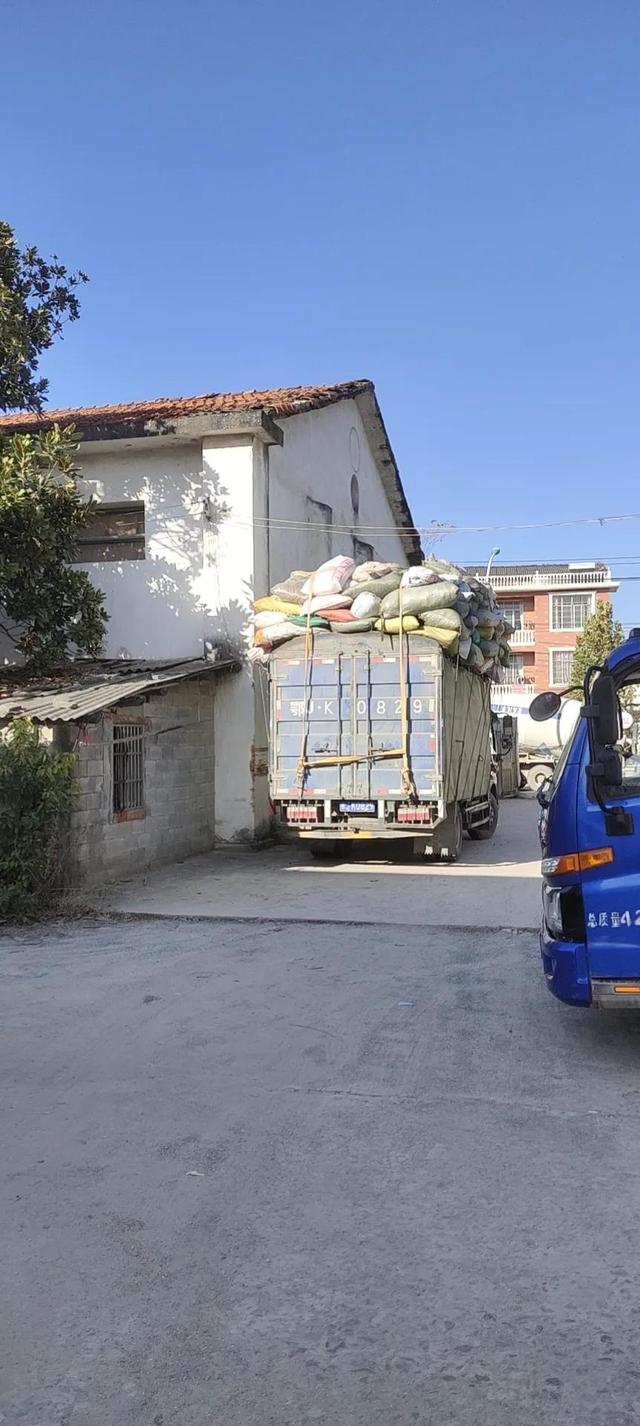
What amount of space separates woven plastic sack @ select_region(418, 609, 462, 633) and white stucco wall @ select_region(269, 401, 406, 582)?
4.00 metres

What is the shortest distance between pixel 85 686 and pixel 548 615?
1617 inches

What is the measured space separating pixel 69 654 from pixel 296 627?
13.3ft

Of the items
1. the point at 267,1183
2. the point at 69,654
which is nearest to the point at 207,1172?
the point at 267,1183

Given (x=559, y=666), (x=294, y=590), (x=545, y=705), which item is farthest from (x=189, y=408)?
(x=559, y=666)

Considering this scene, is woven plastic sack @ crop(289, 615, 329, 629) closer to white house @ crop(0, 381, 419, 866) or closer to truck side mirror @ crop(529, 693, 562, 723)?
white house @ crop(0, 381, 419, 866)

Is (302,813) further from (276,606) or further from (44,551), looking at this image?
(44,551)

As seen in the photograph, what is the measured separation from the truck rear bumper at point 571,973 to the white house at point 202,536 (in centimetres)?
979

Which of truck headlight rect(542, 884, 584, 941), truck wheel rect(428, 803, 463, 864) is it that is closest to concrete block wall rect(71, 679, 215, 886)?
truck wheel rect(428, 803, 463, 864)

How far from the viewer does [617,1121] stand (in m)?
4.50

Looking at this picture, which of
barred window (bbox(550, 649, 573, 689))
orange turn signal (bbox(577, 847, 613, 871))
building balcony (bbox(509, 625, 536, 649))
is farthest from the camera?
building balcony (bbox(509, 625, 536, 649))

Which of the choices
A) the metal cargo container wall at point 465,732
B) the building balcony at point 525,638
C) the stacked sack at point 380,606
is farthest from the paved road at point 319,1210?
the building balcony at point 525,638

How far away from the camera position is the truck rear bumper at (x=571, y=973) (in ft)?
17.0

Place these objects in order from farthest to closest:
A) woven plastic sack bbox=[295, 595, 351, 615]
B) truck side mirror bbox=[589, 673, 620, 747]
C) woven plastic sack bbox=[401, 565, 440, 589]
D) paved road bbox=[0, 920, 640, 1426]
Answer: woven plastic sack bbox=[295, 595, 351, 615], woven plastic sack bbox=[401, 565, 440, 589], truck side mirror bbox=[589, 673, 620, 747], paved road bbox=[0, 920, 640, 1426]

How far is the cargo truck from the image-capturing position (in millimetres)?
12344
